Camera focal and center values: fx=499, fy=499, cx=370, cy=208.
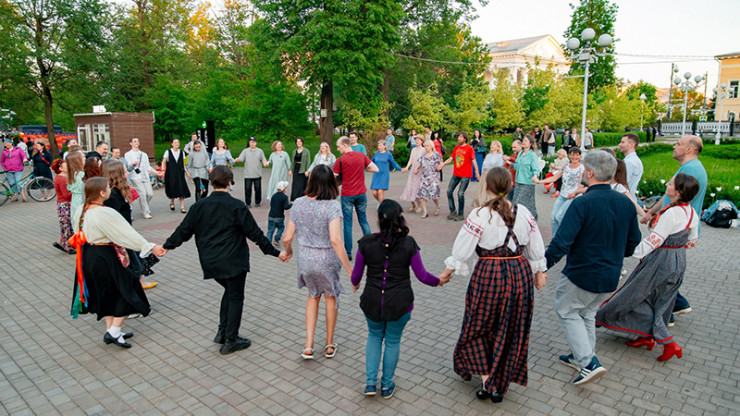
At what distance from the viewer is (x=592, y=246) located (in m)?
3.91

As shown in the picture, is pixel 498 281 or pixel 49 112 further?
pixel 49 112

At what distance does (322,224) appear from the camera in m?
4.25

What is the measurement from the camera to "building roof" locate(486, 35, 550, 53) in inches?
3162

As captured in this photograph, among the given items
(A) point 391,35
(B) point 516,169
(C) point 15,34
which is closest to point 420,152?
(B) point 516,169

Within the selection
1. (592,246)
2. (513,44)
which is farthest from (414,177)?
(513,44)

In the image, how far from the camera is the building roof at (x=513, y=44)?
8032cm

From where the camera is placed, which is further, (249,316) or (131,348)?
(249,316)

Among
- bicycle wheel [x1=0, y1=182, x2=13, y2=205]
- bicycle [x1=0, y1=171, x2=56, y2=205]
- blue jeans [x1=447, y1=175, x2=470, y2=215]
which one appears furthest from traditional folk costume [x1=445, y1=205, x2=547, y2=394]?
bicycle [x1=0, y1=171, x2=56, y2=205]

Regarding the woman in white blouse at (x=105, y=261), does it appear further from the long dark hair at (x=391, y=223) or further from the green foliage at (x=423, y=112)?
the green foliage at (x=423, y=112)

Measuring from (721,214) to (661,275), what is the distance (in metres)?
7.49

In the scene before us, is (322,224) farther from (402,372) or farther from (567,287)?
(567,287)

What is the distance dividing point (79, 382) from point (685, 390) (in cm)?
503

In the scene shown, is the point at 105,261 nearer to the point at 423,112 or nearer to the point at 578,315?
the point at 578,315

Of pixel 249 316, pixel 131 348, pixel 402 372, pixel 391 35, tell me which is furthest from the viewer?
pixel 391 35
